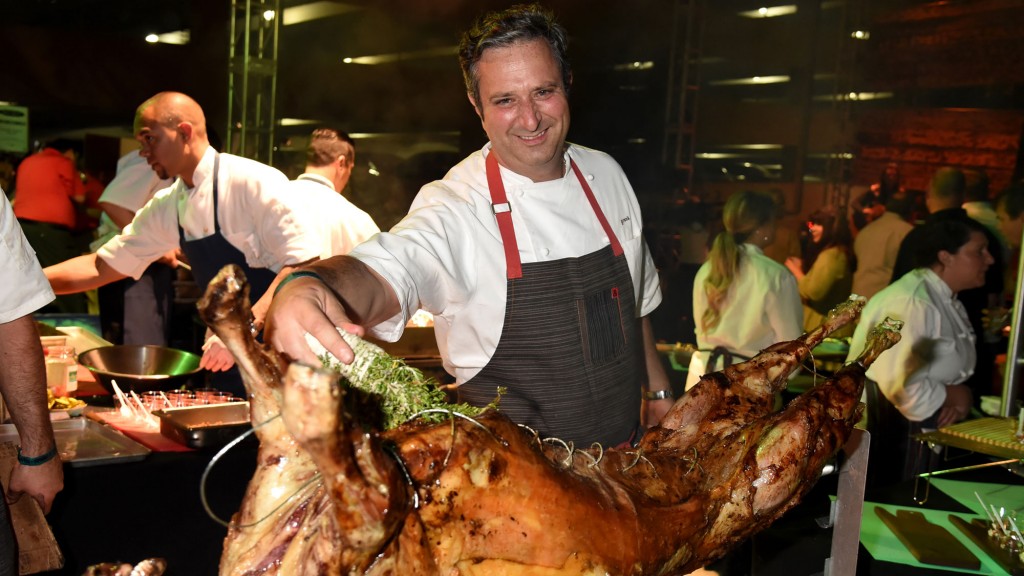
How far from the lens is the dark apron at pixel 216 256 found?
3412 mm

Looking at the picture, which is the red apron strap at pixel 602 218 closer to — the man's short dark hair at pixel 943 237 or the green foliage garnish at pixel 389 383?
the green foliage garnish at pixel 389 383

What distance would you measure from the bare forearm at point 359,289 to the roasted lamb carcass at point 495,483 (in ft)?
1.04

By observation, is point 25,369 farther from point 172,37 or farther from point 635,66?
point 635,66

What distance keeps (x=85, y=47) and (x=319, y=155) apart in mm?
5034

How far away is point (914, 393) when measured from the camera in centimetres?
353

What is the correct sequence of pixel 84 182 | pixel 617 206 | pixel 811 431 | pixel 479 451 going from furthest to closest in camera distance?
pixel 84 182
pixel 617 206
pixel 811 431
pixel 479 451

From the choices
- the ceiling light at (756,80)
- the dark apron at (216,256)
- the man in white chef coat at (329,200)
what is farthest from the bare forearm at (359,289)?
the ceiling light at (756,80)

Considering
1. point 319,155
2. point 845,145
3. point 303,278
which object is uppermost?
point 845,145

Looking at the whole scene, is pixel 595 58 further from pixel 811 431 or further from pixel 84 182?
pixel 811 431

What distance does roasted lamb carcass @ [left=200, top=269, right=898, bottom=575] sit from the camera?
→ 36.8 inches

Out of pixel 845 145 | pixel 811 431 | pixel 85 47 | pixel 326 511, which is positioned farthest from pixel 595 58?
pixel 326 511

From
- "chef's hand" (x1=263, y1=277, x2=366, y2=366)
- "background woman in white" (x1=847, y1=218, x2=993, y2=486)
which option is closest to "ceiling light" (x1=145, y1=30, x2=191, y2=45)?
"background woman in white" (x1=847, y1=218, x2=993, y2=486)

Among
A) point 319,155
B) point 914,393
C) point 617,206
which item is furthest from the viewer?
point 319,155

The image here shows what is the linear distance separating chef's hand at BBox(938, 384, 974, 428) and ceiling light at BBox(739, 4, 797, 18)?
5.41 m
